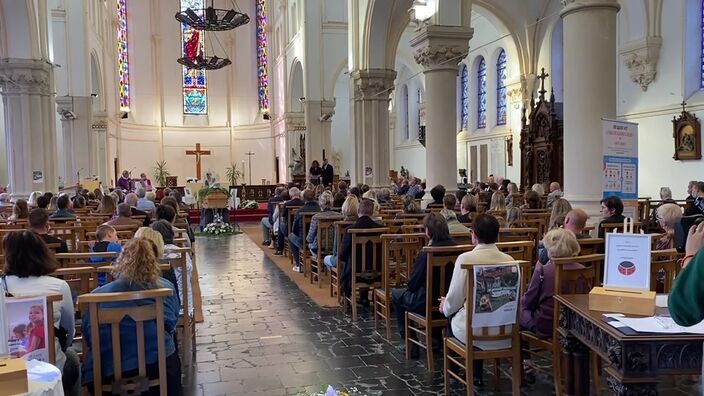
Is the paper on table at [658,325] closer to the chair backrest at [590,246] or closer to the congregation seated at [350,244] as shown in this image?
the chair backrest at [590,246]

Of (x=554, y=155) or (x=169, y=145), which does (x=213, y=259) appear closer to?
(x=554, y=155)

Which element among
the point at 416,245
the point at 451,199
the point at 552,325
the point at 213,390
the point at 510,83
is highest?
the point at 510,83

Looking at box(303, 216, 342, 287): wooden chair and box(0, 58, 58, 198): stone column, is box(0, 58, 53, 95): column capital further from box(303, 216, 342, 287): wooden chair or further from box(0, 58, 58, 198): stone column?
box(303, 216, 342, 287): wooden chair

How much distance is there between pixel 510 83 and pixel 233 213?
1013 centimetres

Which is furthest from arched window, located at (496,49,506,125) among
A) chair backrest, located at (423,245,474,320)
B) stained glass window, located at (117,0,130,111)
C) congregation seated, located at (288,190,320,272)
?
stained glass window, located at (117,0,130,111)

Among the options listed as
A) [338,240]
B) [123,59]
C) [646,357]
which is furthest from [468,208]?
[123,59]

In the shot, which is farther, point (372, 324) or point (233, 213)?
point (233, 213)

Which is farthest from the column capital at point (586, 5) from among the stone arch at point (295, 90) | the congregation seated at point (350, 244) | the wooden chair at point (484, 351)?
the stone arch at point (295, 90)

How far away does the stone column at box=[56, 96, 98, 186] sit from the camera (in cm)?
1966

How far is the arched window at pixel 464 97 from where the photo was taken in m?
22.4

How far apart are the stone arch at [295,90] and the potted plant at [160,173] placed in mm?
8135

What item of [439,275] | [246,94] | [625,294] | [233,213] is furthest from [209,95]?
[625,294]

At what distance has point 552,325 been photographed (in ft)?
13.9

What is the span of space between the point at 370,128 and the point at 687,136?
25.2 ft
